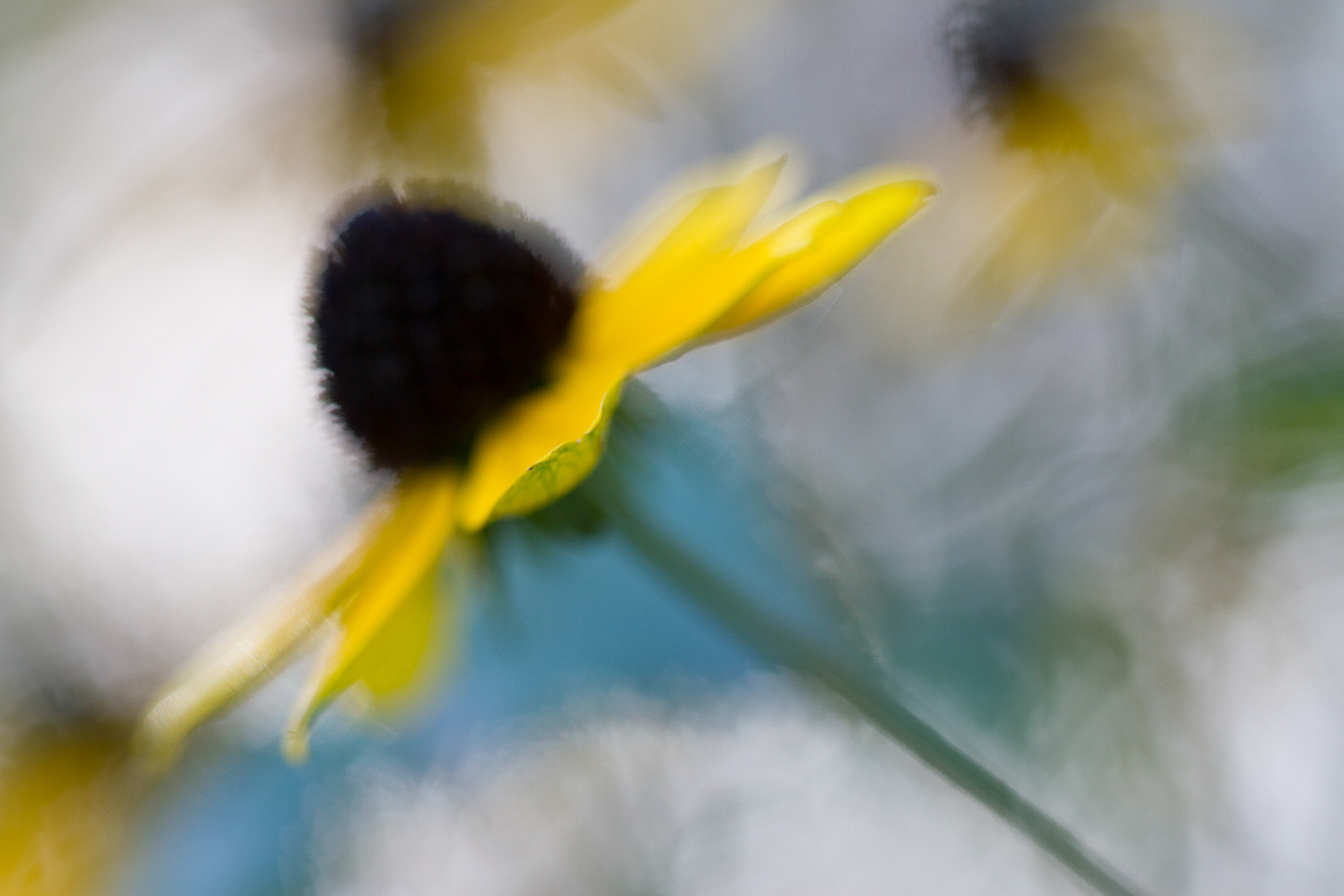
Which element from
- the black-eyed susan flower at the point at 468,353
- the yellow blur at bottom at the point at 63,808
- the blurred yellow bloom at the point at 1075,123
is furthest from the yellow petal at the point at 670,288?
the yellow blur at bottom at the point at 63,808

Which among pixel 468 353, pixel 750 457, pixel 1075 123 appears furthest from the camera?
pixel 1075 123

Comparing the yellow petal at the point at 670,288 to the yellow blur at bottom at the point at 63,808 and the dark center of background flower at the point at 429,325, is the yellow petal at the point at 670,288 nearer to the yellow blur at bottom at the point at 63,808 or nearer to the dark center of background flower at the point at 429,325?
the dark center of background flower at the point at 429,325

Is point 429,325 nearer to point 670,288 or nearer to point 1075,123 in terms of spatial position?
point 670,288

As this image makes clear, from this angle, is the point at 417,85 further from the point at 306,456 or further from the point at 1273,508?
the point at 1273,508

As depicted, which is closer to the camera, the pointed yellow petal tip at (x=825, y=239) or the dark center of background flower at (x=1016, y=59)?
the pointed yellow petal tip at (x=825, y=239)

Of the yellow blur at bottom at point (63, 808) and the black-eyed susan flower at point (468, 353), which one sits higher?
the black-eyed susan flower at point (468, 353)

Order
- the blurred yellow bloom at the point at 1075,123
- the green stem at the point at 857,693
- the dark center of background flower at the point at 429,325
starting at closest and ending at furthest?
the green stem at the point at 857,693, the dark center of background flower at the point at 429,325, the blurred yellow bloom at the point at 1075,123

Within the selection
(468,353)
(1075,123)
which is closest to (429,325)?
(468,353)
